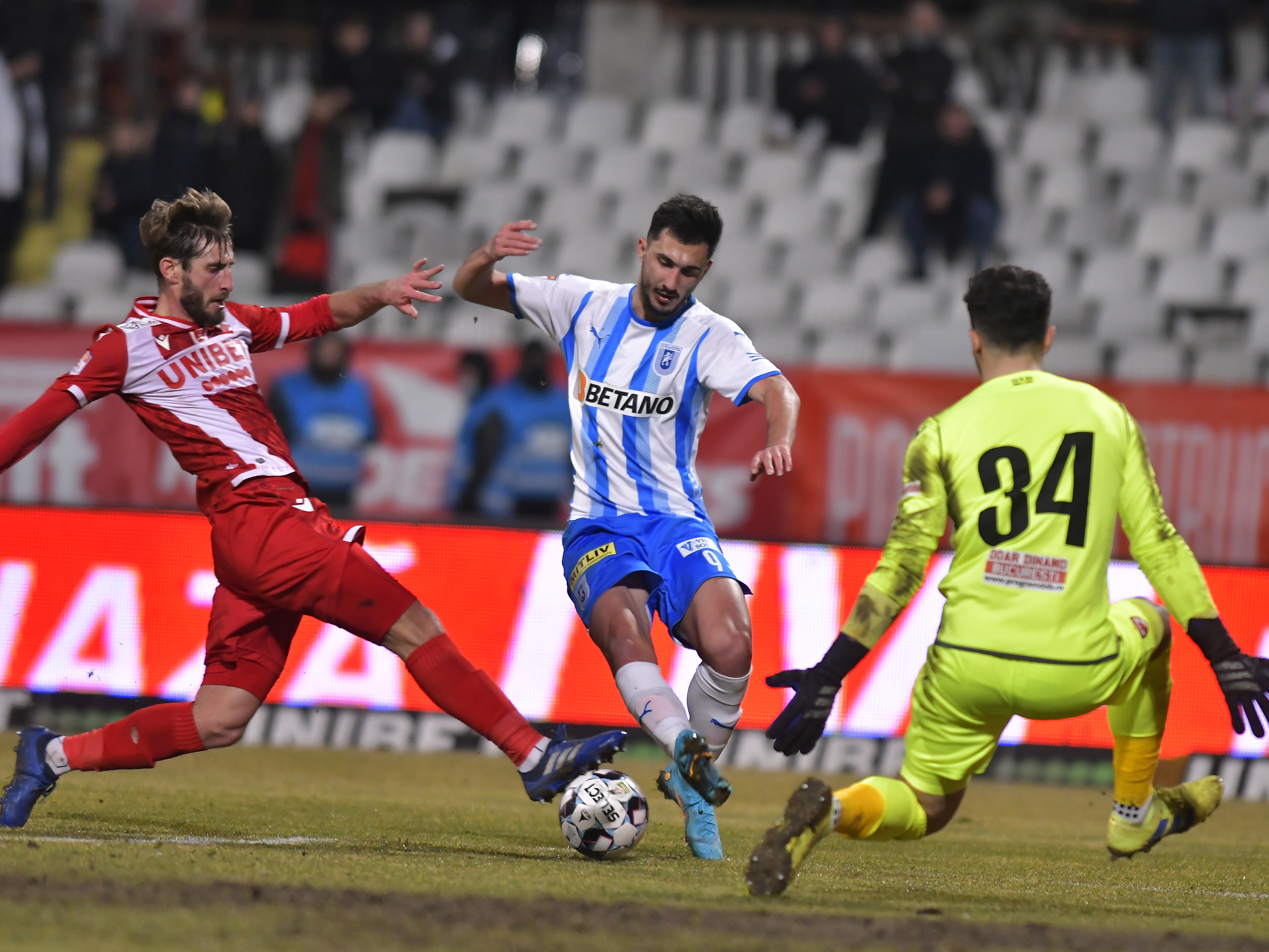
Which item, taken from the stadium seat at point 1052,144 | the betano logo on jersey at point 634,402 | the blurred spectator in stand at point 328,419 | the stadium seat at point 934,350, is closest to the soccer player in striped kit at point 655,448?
the betano logo on jersey at point 634,402

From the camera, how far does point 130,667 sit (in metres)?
9.32

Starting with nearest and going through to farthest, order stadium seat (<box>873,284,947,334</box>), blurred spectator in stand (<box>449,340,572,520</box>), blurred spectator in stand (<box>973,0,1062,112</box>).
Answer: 1. blurred spectator in stand (<box>449,340,572,520</box>)
2. stadium seat (<box>873,284,947,334</box>)
3. blurred spectator in stand (<box>973,0,1062,112</box>)

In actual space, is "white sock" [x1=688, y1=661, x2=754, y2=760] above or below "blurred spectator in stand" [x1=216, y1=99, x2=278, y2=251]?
below

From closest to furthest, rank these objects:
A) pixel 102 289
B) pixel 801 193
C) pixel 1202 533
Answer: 1. pixel 1202 533
2. pixel 102 289
3. pixel 801 193

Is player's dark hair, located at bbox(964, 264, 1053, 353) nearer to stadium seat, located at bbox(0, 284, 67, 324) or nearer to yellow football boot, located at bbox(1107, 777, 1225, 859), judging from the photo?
yellow football boot, located at bbox(1107, 777, 1225, 859)

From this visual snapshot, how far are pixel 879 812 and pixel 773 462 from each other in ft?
4.09

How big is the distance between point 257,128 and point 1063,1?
9.05 meters

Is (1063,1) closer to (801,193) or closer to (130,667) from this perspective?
(801,193)

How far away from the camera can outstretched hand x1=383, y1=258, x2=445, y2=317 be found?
6.08 meters

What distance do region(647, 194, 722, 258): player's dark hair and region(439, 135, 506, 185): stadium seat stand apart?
1016 centimetres

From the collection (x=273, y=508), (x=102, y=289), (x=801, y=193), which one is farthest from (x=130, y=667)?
(x=801, y=193)

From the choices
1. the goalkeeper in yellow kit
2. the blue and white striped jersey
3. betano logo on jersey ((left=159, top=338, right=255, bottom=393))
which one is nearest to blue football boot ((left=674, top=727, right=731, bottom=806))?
the goalkeeper in yellow kit

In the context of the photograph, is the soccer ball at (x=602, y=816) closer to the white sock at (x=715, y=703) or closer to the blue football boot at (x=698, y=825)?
the blue football boot at (x=698, y=825)

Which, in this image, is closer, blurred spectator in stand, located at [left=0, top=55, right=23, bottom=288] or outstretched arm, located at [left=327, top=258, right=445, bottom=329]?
outstretched arm, located at [left=327, top=258, right=445, bottom=329]
